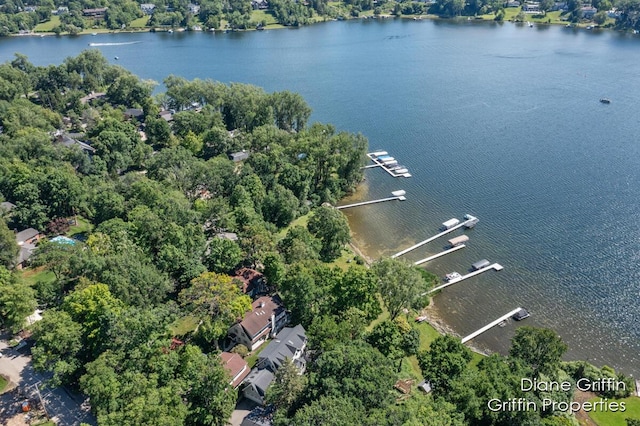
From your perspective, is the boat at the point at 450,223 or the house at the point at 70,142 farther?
the house at the point at 70,142

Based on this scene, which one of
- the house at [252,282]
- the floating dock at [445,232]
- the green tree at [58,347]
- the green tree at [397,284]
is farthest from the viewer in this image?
the floating dock at [445,232]

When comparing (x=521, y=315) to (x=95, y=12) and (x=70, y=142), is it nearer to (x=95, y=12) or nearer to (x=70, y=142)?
(x=70, y=142)

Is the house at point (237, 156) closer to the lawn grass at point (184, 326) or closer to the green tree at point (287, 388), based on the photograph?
the lawn grass at point (184, 326)

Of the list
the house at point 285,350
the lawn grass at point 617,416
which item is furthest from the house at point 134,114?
the lawn grass at point 617,416

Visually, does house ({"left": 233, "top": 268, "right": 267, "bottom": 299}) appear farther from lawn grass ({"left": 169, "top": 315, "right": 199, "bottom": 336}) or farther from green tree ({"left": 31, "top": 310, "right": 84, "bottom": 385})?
green tree ({"left": 31, "top": 310, "right": 84, "bottom": 385})

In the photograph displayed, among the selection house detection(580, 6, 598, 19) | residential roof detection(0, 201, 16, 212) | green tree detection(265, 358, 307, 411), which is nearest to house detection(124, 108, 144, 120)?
residential roof detection(0, 201, 16, 212)

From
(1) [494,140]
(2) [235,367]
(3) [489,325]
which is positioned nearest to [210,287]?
(2) [235,367]
